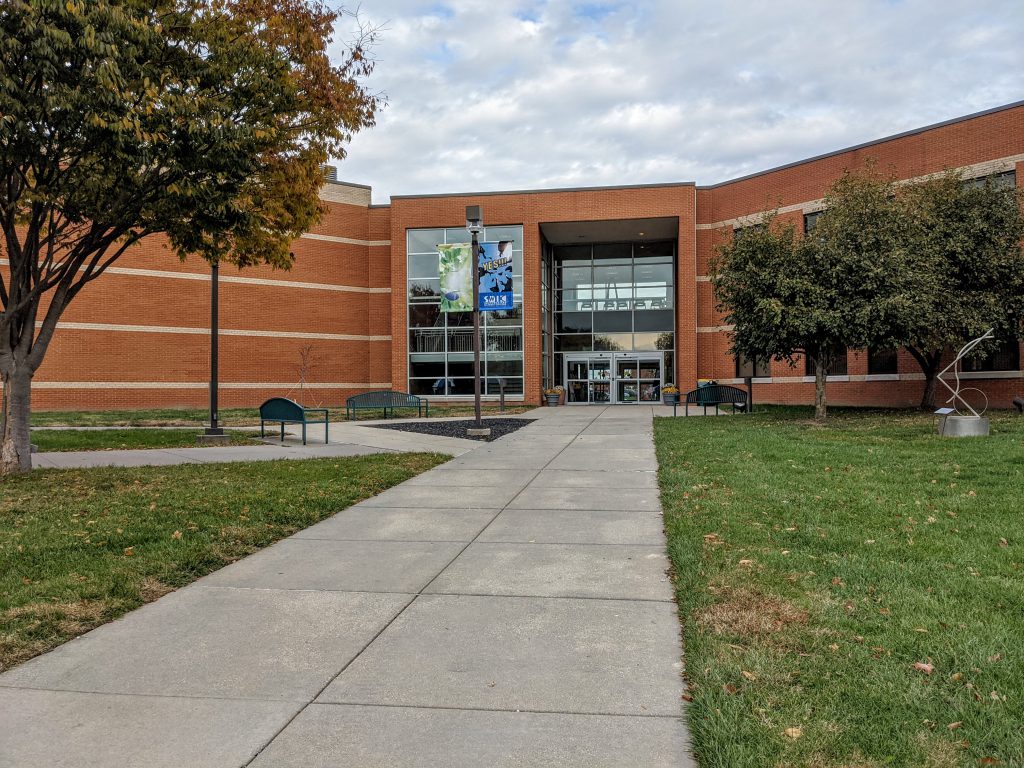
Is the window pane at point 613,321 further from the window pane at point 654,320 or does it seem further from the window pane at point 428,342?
the window pane at point 428,342

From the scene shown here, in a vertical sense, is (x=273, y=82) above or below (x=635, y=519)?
above

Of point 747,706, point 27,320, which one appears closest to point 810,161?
point 27,320

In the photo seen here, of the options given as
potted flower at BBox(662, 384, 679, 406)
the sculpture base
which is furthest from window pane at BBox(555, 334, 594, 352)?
the sculpture base

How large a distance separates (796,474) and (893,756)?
7331mm

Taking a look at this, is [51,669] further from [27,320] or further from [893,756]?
[27,320]

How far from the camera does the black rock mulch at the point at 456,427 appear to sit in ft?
54.7

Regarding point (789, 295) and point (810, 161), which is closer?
point (789, 295)

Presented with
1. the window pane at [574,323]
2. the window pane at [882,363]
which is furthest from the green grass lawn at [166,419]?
the window pane at [882,363]

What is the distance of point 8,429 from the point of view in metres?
9.77

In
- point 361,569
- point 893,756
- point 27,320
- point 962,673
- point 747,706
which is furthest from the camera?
point 27,320

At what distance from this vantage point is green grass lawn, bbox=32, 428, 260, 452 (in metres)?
13.9

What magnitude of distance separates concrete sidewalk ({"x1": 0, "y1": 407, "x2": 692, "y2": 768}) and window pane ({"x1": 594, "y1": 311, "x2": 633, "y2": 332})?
28034mm

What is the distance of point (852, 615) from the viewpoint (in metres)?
4.19

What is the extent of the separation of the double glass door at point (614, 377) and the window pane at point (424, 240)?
802 centimetres
